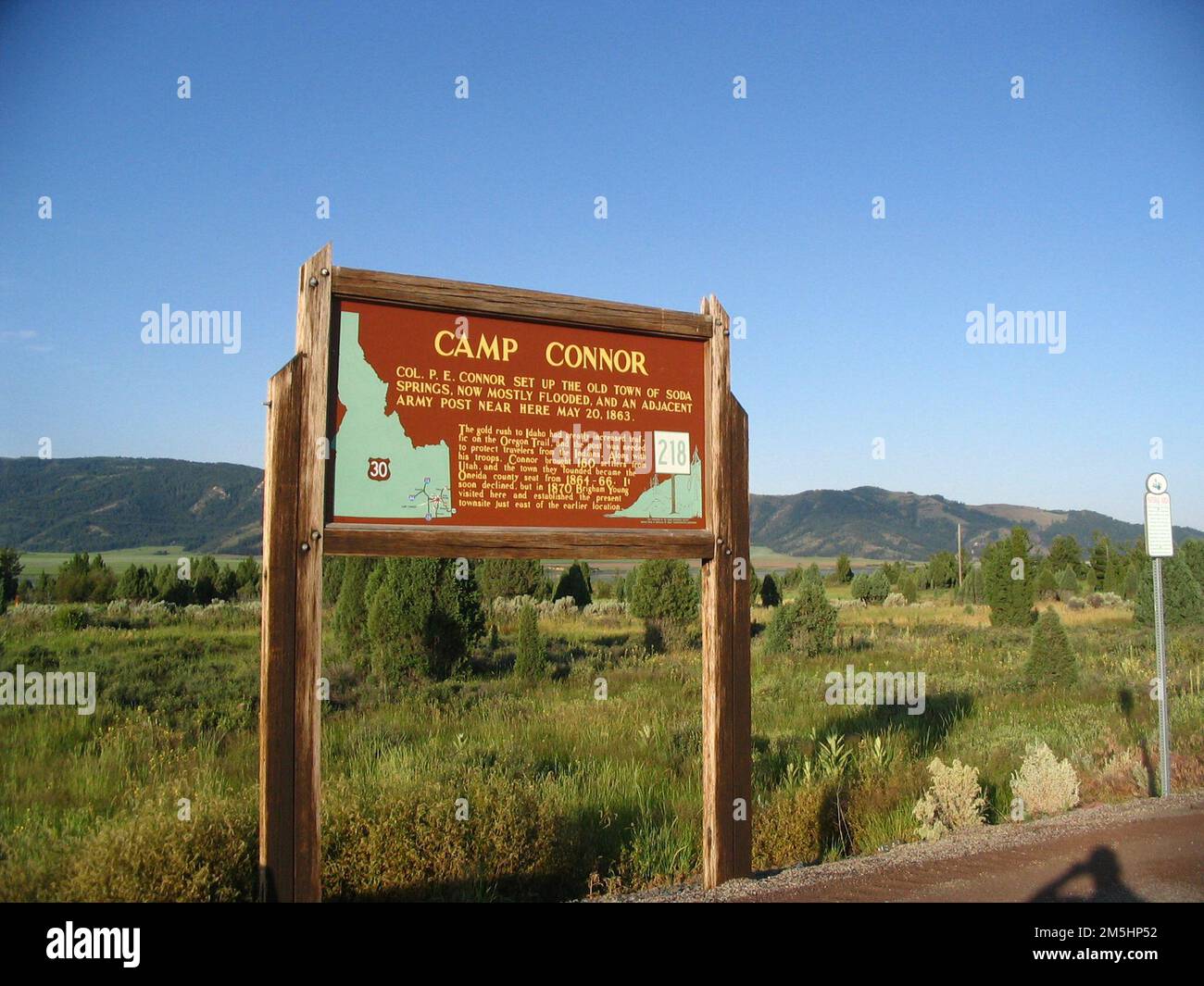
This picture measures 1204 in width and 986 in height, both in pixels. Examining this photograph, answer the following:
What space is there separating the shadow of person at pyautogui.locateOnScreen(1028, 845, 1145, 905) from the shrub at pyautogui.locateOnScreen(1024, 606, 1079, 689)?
8.64 metres

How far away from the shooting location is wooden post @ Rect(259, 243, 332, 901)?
14.2 ft

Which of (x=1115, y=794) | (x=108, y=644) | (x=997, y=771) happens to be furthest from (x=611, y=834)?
(x=108, y=644)

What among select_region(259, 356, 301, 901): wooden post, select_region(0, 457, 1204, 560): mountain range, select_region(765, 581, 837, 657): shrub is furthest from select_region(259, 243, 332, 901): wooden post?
select_region(0, 457, 1204, 560): mountain range

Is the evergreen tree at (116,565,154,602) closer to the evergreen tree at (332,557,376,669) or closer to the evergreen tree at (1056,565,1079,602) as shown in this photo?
the evergreen tree at (332,557,376,669)

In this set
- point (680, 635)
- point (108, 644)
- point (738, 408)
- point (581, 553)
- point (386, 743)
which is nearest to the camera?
point (581, 553)

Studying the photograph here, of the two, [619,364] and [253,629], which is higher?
[619,364]

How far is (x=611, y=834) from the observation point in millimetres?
6496

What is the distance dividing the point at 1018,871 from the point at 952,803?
1489mm

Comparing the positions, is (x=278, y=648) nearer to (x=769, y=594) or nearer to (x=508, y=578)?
(x=508, y=578)

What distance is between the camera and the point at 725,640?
554 centimetres

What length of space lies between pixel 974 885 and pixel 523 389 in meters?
4.02

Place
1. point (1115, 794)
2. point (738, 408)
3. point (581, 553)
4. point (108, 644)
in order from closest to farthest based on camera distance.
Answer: point (581, 553)
point (738, 408)
point (1115, 794)
point (108, 644)

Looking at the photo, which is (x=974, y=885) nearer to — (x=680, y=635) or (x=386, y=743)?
(x=386, y=743)

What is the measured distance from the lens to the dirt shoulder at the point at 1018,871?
515 cm
